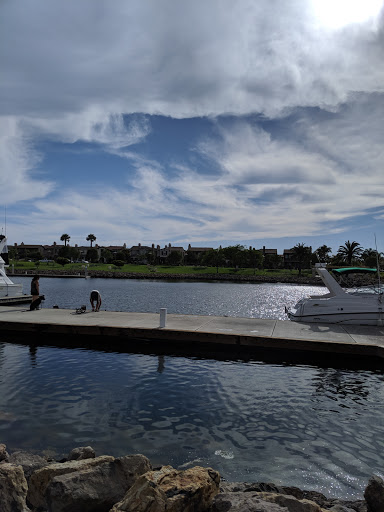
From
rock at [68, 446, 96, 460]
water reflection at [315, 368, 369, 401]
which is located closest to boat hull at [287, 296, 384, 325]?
water reflection at [315, 368, 369, 401]

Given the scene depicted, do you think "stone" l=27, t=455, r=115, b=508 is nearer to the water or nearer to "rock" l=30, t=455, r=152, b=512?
"rock" l=30, t=455, r=152, b=512

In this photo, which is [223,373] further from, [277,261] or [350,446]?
[277,261]

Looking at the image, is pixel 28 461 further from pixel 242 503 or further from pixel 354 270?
pixel 354 270

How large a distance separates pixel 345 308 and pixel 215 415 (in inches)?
457

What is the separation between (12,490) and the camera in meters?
5.20

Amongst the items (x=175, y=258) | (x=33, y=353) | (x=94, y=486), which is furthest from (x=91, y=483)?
(x=175, y=258)

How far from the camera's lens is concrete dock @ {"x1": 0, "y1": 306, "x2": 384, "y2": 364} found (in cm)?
1364

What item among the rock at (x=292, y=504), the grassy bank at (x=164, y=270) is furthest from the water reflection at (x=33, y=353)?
the grassy bank at (x=164, y=270)

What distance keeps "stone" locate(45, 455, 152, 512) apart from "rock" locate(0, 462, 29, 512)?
46 cm

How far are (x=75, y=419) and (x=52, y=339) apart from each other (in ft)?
28.8

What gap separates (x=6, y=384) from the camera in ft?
35.7

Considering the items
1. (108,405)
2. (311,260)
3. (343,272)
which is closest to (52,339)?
(108,405)

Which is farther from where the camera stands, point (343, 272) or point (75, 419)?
point (343, 272)

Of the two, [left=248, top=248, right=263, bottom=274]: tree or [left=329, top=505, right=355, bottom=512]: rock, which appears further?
[left=248, top=248, right=263, bottom=274]: tree
